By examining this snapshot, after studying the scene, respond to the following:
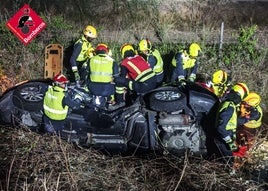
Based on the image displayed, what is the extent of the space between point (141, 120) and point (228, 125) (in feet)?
4.65

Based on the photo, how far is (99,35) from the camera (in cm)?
1452

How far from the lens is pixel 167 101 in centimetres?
836

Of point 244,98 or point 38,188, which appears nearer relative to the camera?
point 38,188

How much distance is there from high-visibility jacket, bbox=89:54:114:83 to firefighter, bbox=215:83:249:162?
2.48m

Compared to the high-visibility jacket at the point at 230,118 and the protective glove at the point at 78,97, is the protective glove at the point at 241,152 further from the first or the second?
the protective glove at the point at 78,97

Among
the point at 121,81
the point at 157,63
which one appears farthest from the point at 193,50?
the point at 121,81

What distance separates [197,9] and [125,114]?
9261mm

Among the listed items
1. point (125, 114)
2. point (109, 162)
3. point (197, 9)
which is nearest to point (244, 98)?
point (125, 114)

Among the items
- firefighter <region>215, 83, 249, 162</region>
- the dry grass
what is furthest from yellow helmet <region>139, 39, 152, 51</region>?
the dry grass

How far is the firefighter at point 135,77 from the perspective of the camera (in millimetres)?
10164

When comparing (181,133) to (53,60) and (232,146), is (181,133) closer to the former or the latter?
(232,146)

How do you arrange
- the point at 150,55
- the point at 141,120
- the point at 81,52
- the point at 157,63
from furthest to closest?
the point at 81,52 < the point at 157,63 < the point at 150,55 < the point at 141,120

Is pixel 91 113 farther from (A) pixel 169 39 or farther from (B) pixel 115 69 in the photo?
(A) pixel 169 39

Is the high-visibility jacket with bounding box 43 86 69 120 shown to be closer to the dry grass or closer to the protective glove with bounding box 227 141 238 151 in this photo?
the dry grass
